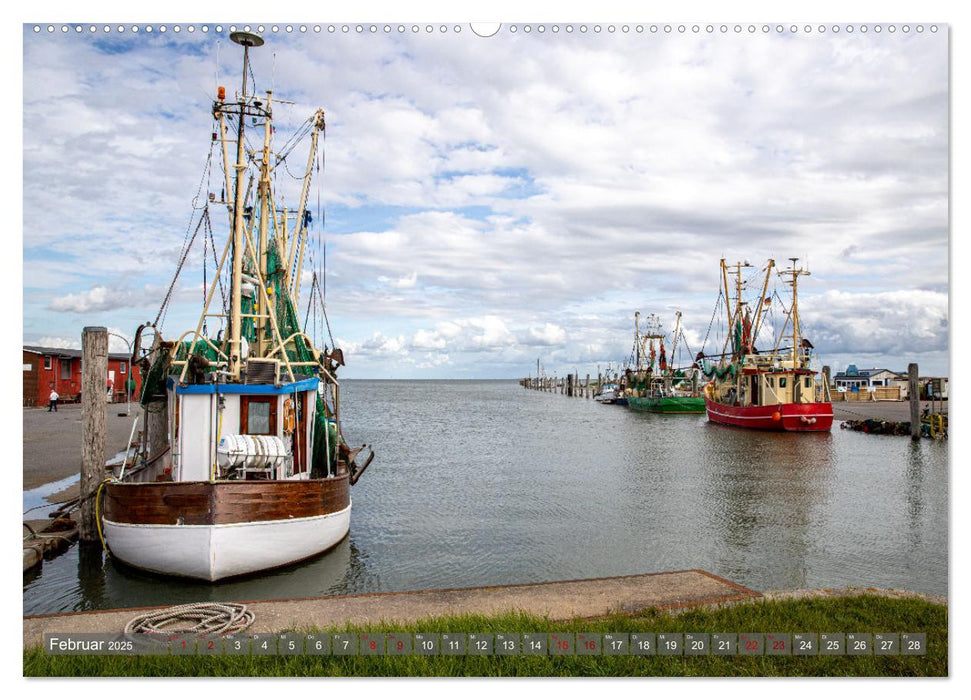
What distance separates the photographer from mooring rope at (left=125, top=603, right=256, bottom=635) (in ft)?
21.1

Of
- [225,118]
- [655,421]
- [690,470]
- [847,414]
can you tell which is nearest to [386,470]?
[690,470]

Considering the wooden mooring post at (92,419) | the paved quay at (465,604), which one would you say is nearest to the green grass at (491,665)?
the paved quay at (465,604)

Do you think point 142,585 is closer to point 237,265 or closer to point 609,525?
point 237,265

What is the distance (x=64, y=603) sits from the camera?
1058cm

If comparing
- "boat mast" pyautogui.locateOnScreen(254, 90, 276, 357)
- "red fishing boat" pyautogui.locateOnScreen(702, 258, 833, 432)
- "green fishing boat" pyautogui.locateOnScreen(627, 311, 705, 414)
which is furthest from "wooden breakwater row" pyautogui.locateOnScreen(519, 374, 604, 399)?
"boat mast" pyautogui.locateOnScreen(254, 90, 276, 357)

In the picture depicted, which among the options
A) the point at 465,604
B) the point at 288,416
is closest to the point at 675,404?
the point at 288,416

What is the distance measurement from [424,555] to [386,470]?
39.7 feet

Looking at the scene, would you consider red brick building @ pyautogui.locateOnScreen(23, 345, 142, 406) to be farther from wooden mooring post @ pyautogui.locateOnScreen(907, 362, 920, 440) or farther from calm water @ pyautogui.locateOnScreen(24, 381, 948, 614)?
wooden mooring post @ pyautogui.locateOnScreen(907, 362, 920, 440)

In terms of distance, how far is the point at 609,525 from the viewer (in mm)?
16641

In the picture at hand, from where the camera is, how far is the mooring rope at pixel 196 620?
21.1ft

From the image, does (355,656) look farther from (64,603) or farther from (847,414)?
(847,414)

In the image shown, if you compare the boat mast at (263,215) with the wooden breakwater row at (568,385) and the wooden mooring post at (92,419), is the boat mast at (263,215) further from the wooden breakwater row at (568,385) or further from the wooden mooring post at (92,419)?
the wooden breakwater row at (568,385)

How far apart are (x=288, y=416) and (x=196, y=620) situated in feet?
18.0

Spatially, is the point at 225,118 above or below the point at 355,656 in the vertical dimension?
above
